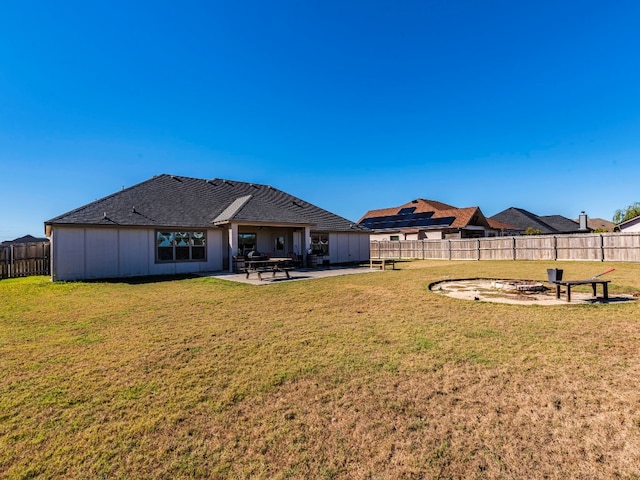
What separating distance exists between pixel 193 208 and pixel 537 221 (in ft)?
177

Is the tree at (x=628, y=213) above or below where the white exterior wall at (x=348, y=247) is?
above

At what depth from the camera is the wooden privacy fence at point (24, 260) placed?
53.9 ft

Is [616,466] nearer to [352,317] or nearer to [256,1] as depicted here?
[352,317]

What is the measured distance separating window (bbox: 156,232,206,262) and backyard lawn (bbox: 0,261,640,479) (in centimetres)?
985

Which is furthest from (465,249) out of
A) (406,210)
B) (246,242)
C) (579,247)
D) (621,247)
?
(246,242)

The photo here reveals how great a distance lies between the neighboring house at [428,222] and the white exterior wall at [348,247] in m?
6.68

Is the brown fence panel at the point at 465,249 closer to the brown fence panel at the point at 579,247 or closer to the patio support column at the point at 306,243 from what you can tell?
the brown fence panel at the point at 579,247

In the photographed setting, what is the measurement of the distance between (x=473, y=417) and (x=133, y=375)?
4108 mm

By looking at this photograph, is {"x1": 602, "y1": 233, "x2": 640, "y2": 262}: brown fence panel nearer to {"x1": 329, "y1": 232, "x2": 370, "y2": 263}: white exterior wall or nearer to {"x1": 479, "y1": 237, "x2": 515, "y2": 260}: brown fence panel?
{"x1": 479, "y1": 237, "x2": 515, "y2": 260}: brown fence panel

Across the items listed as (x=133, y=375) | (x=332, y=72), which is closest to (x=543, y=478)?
(x=133, y=375)

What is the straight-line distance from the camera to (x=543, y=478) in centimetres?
236

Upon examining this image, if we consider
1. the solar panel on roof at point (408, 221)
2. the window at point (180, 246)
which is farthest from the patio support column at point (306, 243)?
the solar panel on roof at point (408, 221)

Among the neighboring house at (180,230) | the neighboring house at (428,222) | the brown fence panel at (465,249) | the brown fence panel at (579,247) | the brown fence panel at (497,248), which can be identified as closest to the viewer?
the neighboring house at (180,230)

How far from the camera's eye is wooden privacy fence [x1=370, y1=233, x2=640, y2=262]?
20672mm
